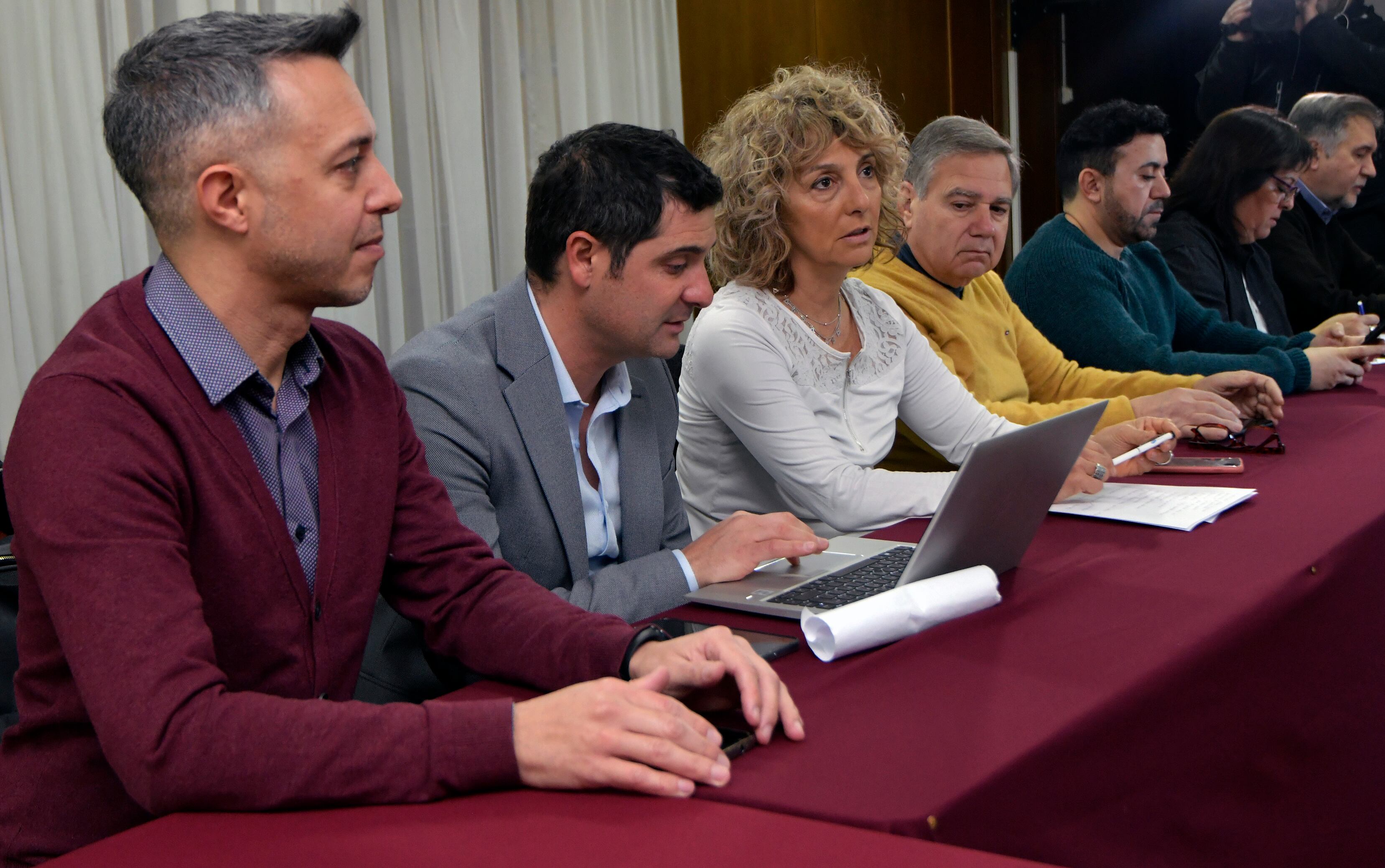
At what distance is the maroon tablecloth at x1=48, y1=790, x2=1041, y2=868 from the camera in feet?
2.27

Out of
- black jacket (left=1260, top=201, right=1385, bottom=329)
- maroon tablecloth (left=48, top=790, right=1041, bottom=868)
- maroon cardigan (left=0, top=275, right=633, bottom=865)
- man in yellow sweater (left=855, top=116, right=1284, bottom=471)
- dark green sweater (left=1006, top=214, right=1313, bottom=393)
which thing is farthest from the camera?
black jacket (left=1260, top=201, right=1385, bottom=329)

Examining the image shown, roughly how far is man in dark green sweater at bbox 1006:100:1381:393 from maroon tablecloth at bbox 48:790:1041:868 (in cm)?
244

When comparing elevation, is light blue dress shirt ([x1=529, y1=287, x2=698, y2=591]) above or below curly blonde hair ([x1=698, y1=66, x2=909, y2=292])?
below

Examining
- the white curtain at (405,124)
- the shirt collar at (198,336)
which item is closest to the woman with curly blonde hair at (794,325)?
the shirt collar at (198,336)

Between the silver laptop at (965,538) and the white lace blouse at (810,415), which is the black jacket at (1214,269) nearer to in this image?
the white lace blouse at (810,415)

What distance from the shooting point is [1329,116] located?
4602 mm

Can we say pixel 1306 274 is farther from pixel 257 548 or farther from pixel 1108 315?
pixel 257 548

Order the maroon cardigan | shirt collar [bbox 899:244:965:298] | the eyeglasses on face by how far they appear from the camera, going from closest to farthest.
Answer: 1. the maroon cardigan
2. shirt collar [bbox 899:244:965:298]
3. the eyeglasses on face

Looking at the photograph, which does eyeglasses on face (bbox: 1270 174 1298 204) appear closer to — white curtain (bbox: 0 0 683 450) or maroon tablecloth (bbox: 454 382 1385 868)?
white curtain (bbox: 0 0 683 450)

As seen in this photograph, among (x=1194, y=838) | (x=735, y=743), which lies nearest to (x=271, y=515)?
(x=735, y=743)

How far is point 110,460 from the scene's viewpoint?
33.5 inches

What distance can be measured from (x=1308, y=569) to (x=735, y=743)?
806 mm

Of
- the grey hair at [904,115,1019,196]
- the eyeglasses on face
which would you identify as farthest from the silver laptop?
the eyeglasses on face

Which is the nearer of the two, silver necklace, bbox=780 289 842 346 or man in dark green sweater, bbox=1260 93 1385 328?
silver necklace, bbox=780 289 842 346
